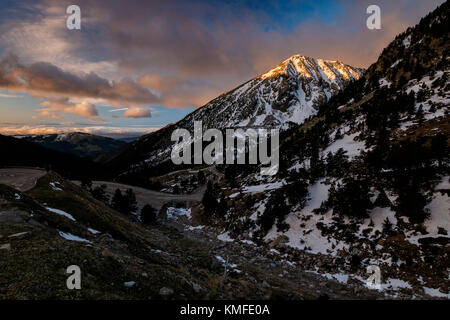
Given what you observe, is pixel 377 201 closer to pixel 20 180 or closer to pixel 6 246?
pixel 6 246

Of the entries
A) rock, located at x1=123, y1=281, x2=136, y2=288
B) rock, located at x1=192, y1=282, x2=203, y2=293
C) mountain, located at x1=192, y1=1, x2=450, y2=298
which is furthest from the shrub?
rock, located at x1=123, y1=281, x2=136, y2=288

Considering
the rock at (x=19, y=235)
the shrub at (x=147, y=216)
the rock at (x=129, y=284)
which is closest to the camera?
the rock at (x=129, y=284)

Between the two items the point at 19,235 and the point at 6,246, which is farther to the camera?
the point at 19,235

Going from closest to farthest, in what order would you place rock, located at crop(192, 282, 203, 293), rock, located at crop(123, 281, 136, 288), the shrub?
1. rock, located at crop(123, 281, 136, 288)
2. rock, located at crop(192, 282, 203, 293)
3. the shrub

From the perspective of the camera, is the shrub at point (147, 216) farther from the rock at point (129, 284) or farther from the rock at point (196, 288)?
the rock at point (129, 284)

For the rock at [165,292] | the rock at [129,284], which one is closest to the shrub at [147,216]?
the rock at [129,284]

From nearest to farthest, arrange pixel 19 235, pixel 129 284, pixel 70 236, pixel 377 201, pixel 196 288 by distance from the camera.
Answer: pixel 129 284, pixel 196 288, pixel 19 235, pixel 70 236, pixel 377 201

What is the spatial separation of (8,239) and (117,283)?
21.7 ft

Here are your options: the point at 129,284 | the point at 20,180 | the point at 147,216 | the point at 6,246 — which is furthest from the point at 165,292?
the point at 147,216

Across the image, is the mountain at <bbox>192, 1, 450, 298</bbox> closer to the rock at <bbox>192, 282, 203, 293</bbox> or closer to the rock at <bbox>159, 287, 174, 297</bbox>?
the rock at <bbox>192, 282, 203, 293</bbox>

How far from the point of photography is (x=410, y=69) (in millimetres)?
57781
